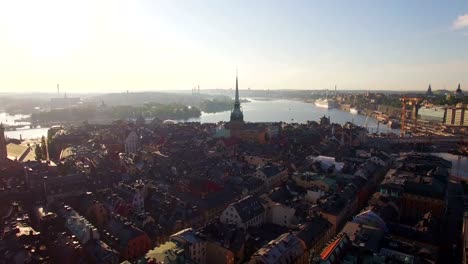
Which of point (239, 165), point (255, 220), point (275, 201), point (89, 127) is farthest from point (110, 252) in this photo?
point (89, 127)

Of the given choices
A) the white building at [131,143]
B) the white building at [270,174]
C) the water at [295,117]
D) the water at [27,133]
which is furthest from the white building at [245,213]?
the water at [27,133]

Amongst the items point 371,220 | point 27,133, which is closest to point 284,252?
point 371,220

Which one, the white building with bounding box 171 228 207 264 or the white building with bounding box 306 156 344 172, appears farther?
the white building with bounding box 306 156 344 172

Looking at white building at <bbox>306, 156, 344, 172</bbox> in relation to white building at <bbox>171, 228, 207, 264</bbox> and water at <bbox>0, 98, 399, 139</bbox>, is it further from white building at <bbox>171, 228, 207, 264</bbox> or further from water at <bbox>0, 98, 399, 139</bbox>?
water at <bbox>0, 98, 399, 139</bbox>

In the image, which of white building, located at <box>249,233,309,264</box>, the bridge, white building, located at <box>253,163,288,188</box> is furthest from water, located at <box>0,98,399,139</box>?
white building, located at <box>249,233,309,264</box>

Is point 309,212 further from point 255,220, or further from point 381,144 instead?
point 381,144

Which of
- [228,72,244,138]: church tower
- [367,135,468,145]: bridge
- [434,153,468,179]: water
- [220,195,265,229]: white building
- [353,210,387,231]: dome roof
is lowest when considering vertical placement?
[434,153,468,179]: water

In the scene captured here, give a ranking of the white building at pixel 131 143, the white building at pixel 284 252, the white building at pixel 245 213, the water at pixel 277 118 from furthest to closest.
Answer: the water at pixel 277 118 → the white building at pixel 131 143 → the white building at pixel 245 213 → the white building at pixel 284 252

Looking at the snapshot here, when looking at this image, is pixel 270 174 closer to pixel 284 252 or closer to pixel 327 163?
pixel 327 163

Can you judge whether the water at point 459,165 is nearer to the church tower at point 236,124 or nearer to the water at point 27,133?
the church tower at point 236,124
